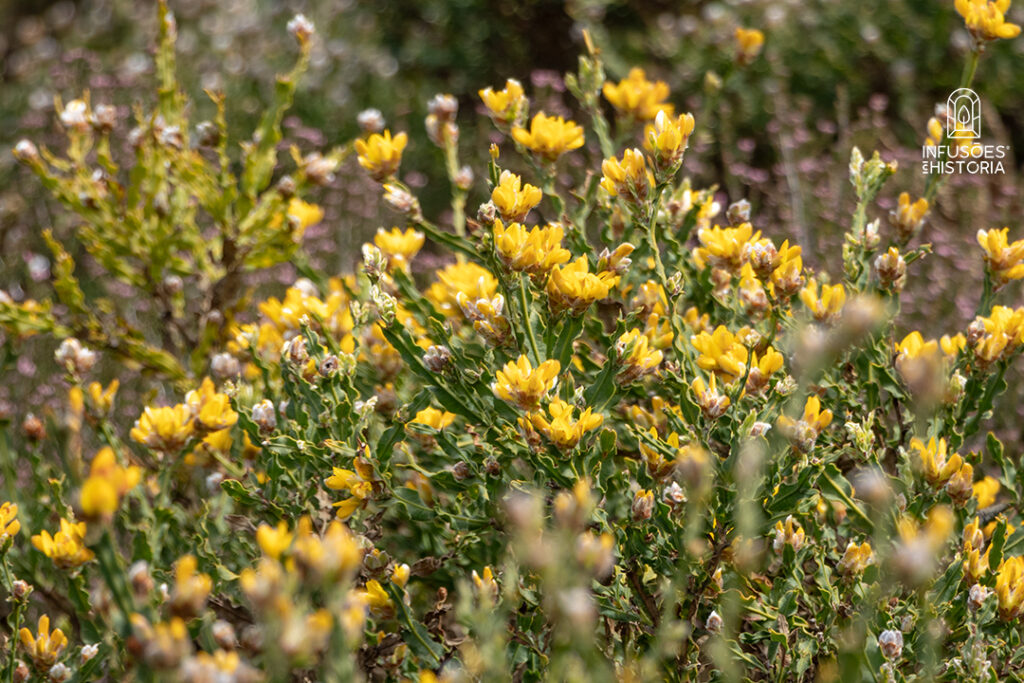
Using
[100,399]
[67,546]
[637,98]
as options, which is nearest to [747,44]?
[637,98]

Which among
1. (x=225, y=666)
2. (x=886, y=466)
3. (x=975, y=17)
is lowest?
(x=886, y=466)

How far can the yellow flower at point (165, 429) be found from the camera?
1.46m

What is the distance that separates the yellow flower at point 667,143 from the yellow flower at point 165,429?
85 centimetres

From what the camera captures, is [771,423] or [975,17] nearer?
[771,423]

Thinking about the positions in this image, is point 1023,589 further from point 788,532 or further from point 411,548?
point 411,548

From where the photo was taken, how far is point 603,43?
4.25 metres

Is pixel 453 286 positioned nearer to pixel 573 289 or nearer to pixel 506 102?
pixel 506 102

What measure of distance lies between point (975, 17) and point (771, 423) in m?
0.89

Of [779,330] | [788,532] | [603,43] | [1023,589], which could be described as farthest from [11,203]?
[1023,589]

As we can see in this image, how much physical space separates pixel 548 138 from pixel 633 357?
1.55 ft

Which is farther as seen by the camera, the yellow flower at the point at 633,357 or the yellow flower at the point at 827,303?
the yellow flower at the point at 827,303

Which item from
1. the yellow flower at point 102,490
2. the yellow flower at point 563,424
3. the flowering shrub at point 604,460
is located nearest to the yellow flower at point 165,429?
the flowering shrub at point 604,460

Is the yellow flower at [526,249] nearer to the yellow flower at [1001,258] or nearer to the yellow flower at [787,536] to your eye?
the yellow flower at [787,536]

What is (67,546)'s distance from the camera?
139cm
